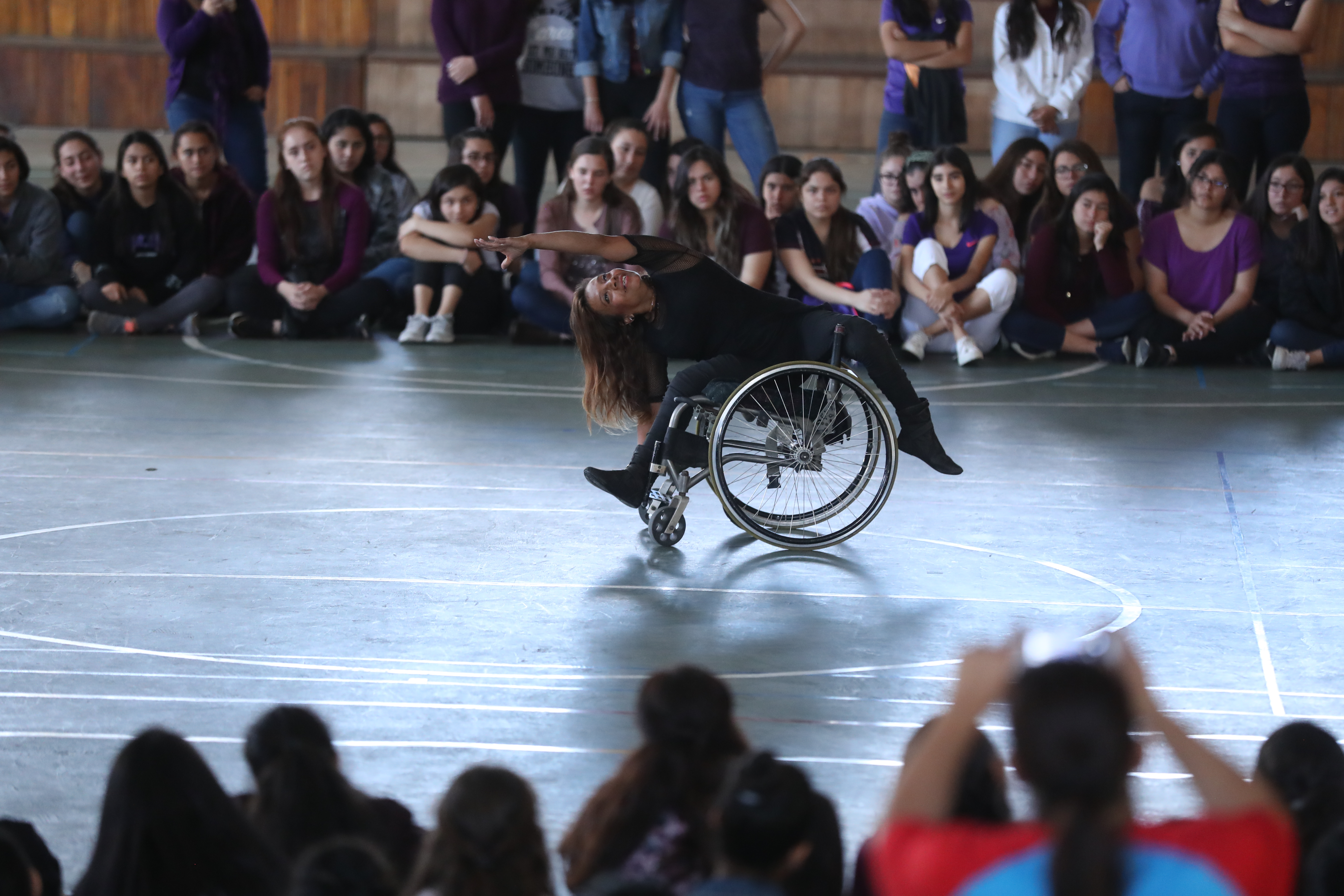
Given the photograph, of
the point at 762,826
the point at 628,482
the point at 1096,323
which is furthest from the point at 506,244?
the point at 1096,323

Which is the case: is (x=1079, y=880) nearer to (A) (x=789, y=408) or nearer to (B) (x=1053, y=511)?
(A) (x=789, y=408)

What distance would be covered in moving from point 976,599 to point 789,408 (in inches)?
29.1

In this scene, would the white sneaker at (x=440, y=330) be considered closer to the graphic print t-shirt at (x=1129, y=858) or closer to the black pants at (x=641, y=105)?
the black pants at (x=641, y=105)

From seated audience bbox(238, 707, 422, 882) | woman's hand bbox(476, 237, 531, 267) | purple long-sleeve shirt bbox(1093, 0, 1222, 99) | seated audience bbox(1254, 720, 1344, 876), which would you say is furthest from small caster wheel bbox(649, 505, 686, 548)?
purple long-sleeve shirt bbox(1093, 0, 1222, 99)

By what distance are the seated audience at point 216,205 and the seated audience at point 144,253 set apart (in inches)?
2.5

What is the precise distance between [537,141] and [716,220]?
1.53 meters

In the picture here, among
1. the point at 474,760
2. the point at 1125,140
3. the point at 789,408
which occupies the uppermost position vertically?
the point at 1125,140

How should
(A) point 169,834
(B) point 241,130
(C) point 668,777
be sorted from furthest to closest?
(B) point 241,130 < (C) point 668,777 < (A) point 169,834

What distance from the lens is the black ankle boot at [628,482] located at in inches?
165

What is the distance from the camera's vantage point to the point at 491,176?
283 inches

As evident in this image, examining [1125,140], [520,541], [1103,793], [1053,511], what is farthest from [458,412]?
[1103,793]

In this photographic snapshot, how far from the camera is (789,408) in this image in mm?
4109

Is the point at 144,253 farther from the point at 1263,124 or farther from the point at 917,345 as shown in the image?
the point at 1263,124

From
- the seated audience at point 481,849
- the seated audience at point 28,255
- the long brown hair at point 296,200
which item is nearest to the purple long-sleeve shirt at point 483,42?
the long brown hair at point 296,200
